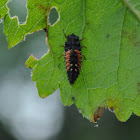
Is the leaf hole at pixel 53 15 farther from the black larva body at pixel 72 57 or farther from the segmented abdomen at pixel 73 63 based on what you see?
the segmented abdomen at pixel 73 63

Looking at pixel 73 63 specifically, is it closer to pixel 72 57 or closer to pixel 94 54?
pixel 72 57

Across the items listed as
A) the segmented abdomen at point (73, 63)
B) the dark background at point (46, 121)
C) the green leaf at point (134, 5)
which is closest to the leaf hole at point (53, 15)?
the segmented abdomen at point (73, 63)

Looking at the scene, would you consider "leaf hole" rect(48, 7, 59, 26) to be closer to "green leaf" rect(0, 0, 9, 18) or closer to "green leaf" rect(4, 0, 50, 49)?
"green leaf" rect(4, 0, 50, 49)

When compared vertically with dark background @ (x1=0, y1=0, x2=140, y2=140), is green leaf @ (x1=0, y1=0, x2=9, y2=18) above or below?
above

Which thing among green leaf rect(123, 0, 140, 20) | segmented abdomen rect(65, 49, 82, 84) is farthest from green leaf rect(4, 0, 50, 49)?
green leaf rect(123, 0, 140, 20)

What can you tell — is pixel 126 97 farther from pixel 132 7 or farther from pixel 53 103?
pixel 53 103

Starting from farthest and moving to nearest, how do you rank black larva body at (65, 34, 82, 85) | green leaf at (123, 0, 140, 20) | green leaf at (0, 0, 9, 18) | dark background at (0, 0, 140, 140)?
1. dark background at (0, 0, 140, 140)
2. black larva body at (65, 34, 82, 85)
3. green leaf at (0, 0, 9, 18)
4. green leaf at (123, 0, 140, 20)
